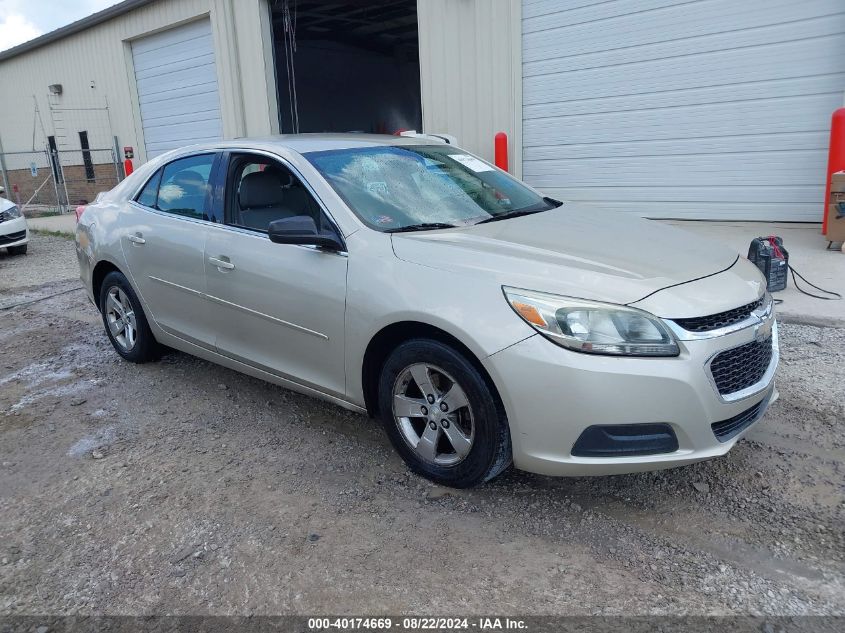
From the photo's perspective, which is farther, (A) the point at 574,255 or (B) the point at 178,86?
(B) the point at 178,86

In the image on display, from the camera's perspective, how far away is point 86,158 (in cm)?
1973

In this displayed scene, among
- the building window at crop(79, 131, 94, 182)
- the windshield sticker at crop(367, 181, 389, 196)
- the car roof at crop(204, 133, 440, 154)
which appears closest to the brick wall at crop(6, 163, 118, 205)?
the building window at crop(79, 131, 94, 182)

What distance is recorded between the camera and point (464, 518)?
297cm

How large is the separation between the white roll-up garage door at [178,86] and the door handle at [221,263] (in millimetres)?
12086

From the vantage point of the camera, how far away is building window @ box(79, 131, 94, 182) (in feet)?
63.7

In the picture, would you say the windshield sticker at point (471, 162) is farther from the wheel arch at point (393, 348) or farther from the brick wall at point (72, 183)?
the brick wall at point (72, 183)

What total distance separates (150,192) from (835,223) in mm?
6506

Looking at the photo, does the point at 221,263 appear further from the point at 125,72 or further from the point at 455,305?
the point at 125,72

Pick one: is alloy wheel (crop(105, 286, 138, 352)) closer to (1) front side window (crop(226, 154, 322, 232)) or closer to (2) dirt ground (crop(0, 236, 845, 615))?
(2) dirt ground (crop(0, 236, 845, 615))

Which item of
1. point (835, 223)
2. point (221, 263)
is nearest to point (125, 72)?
point (221, 263)

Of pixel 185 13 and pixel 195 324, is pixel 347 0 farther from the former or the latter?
pixel 195 324

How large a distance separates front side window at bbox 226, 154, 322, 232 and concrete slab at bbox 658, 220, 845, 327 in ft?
12.7

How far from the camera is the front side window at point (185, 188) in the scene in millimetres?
4289

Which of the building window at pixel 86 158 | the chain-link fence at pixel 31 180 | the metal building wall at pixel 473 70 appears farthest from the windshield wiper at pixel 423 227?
the chain-link fence at pixel 31 180
